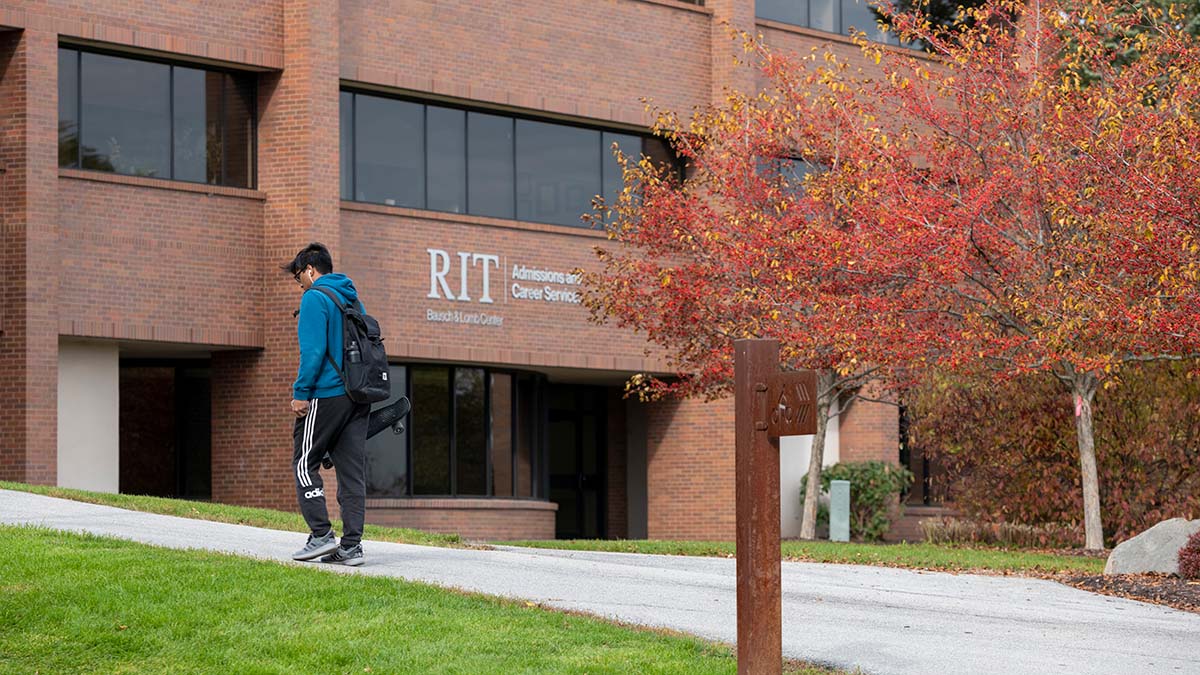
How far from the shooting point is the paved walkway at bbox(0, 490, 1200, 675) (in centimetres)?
961

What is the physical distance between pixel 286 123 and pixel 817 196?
823 centimetres

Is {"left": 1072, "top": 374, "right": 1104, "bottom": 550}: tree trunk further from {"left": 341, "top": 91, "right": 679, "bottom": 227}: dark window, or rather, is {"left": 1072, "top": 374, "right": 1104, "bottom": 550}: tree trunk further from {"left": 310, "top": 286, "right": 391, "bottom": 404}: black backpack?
{"left": 310, "top": 286, "right": 391, "bottom": 404}: black backpack

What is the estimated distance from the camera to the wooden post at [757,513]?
720 cm

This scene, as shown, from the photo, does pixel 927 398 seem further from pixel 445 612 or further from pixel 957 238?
pixel 445 612

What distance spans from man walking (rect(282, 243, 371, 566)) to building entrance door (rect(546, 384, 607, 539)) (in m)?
19.5

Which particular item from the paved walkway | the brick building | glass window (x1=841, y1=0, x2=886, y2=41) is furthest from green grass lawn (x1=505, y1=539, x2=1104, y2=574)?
glass window (x1=841, y1=0, x2=886, y2=41)

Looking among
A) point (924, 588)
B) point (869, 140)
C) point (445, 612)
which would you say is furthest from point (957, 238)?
point (445, 612)

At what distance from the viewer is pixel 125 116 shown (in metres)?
23.4

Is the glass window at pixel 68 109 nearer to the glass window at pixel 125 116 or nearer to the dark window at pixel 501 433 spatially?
the glass window at pixel 125 116

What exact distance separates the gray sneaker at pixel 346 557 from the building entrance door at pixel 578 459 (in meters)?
19.3

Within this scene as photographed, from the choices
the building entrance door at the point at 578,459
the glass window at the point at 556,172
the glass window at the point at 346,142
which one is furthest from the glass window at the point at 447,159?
the building entrance door at the point at 578,459

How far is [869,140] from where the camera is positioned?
19.5 m

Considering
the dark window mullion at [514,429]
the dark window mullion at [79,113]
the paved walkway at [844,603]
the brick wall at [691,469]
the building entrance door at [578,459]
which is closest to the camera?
the paved walkway at [844,603]

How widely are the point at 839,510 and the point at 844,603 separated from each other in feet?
55.7
